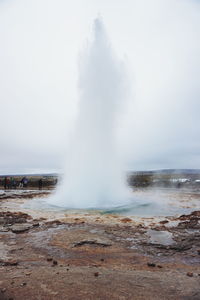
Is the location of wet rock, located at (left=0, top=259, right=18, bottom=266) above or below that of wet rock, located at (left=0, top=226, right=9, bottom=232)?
above

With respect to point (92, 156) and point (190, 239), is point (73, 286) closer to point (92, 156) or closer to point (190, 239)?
point (190, 239)

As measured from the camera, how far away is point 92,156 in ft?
55.9

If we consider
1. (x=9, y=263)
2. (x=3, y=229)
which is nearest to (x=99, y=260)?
(x=9, y=263)

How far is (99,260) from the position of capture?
5.21 meters

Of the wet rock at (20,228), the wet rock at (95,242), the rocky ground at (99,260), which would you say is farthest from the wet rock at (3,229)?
the wet rock at (95,242)

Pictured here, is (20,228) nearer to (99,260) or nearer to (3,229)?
(3,229)

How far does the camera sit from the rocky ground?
Result: 12.1ft

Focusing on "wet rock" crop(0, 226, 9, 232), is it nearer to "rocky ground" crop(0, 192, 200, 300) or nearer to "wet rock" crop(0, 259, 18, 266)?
"rocky ground" crop(0, 192, 200, 300)

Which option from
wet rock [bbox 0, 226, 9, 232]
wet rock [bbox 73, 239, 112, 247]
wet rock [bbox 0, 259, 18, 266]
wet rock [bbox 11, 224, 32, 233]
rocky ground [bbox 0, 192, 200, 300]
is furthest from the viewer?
wet rock [bbox 0, 226, 9, 232]

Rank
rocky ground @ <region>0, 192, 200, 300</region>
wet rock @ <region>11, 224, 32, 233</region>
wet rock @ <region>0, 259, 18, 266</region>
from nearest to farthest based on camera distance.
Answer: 1. rocky ground @ <region>0, 192, 200, 300</region>
2. wet rock @ <region>0, 259, 18, 266</region>
3. wet rock @ <region>11, 224, 32, 233</region>

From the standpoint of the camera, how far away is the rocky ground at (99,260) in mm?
3691

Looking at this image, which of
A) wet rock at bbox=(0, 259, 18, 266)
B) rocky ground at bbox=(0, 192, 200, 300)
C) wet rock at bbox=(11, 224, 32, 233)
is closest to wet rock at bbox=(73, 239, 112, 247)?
rocky ground at bbox=(0, 192, 200, 300)

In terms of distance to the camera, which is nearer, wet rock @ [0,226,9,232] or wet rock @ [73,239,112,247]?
wet rock @ [73,239,112,247]

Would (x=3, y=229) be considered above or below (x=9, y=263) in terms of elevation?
below
